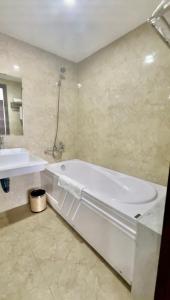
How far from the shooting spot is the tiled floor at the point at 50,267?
1095 mm

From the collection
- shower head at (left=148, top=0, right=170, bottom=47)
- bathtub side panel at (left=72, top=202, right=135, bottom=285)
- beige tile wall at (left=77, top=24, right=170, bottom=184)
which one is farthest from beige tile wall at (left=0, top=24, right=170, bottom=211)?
bathtub side panel at (left=72, top=202, right=135, bottom=285)

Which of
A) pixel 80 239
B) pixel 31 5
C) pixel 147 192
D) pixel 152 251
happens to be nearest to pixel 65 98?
pixel 31 5

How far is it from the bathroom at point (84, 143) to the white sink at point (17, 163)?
0.01 meters

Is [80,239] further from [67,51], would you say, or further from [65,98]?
[67,51]

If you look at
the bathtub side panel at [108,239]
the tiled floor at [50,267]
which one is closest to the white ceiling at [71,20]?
the bathtub side panel at [108,239]

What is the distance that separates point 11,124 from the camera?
1.98m

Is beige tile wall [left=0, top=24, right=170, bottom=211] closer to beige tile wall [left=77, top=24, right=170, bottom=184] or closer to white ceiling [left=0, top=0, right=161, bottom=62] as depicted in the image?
beige tile wall [left=77, top=24, right=170, bottom=184]

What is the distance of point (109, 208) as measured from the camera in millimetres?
1233

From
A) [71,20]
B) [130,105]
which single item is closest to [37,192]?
[130,105]

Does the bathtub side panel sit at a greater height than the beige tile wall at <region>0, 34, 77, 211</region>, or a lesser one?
lesser

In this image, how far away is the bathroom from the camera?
114 centimetres

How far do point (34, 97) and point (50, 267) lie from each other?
2.05 metres

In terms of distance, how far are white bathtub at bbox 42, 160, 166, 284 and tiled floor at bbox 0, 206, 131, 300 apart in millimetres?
113

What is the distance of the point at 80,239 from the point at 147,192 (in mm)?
896
